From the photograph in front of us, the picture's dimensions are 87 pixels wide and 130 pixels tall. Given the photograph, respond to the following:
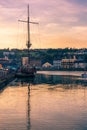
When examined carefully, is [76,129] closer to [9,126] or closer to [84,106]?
[9,126]

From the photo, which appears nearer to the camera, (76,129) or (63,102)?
(76,129)

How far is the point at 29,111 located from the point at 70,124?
236 inches

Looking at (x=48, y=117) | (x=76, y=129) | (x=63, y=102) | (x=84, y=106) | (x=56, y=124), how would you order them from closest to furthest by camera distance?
(x=76, y=129)
(x=56, y=124)
(x=48, y=117)
(x=84, y=106)
(x=63, y=102)

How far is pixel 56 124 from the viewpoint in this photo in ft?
80.6

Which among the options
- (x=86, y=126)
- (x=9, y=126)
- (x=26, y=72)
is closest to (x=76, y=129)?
(x=86, y=126)

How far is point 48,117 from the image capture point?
2703 centimetres

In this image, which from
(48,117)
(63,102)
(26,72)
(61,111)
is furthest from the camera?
(26,72)

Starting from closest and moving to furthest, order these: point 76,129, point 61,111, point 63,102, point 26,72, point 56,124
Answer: point 76,129, point 56,124, point 61,111, point 63,102, point 26,72

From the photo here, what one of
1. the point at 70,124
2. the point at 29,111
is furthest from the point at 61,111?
the point at 70,124

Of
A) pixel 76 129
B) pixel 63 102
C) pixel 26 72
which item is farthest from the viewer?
pixel 26 72

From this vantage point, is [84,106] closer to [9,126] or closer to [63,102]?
[63,102]

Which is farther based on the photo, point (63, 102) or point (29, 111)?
point (63, 102)

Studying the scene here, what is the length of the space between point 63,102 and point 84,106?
3.29 metres

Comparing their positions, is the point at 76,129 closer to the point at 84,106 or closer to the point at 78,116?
the point at 78,116
